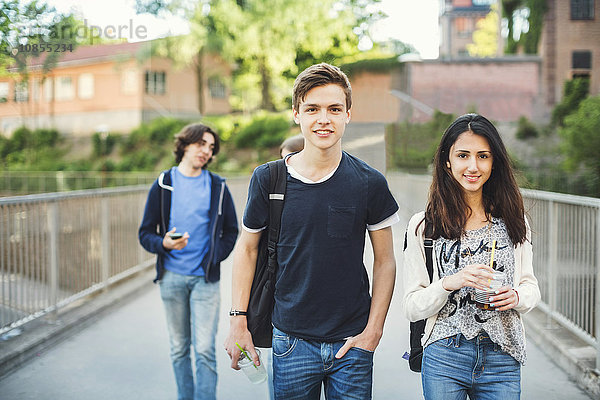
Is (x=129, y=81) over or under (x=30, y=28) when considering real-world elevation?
over

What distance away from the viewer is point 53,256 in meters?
6.68

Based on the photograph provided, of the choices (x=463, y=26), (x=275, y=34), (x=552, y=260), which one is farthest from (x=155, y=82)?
(x=463, y=26)

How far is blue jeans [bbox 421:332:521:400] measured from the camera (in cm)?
255

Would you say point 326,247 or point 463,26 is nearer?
point 326,247

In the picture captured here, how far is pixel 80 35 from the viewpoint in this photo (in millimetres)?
9000

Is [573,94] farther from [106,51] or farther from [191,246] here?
[106,51]

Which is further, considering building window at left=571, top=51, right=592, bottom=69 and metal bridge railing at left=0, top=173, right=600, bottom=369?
building window at left=571, top=51, right=592, bottom=69

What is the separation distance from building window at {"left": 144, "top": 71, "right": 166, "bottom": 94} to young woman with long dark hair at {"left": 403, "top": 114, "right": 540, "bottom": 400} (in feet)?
145

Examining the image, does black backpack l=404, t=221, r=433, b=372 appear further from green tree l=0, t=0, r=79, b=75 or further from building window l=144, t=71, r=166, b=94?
building window l=144, t=71, r=166, b=94

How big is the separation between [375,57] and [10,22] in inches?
1239

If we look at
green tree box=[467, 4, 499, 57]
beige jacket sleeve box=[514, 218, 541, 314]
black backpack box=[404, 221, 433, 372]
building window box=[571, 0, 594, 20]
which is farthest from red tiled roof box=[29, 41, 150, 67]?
beige jacket sleeve box=[514, 218, 541, 314]

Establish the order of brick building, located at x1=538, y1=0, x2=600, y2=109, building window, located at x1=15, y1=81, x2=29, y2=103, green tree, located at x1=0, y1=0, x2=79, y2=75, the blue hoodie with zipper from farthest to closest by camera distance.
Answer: brick building, located at x1=538, y1=0, x2=600, y2=109, building window, located at x1=15, y1=81, x2=29, y2=103, green tree, located at x1=0, y1=0, x2=79, y2=75, the blue hoodie with zipper

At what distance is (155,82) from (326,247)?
44793 millimetres

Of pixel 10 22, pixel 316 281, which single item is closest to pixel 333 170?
pixel 316 281
